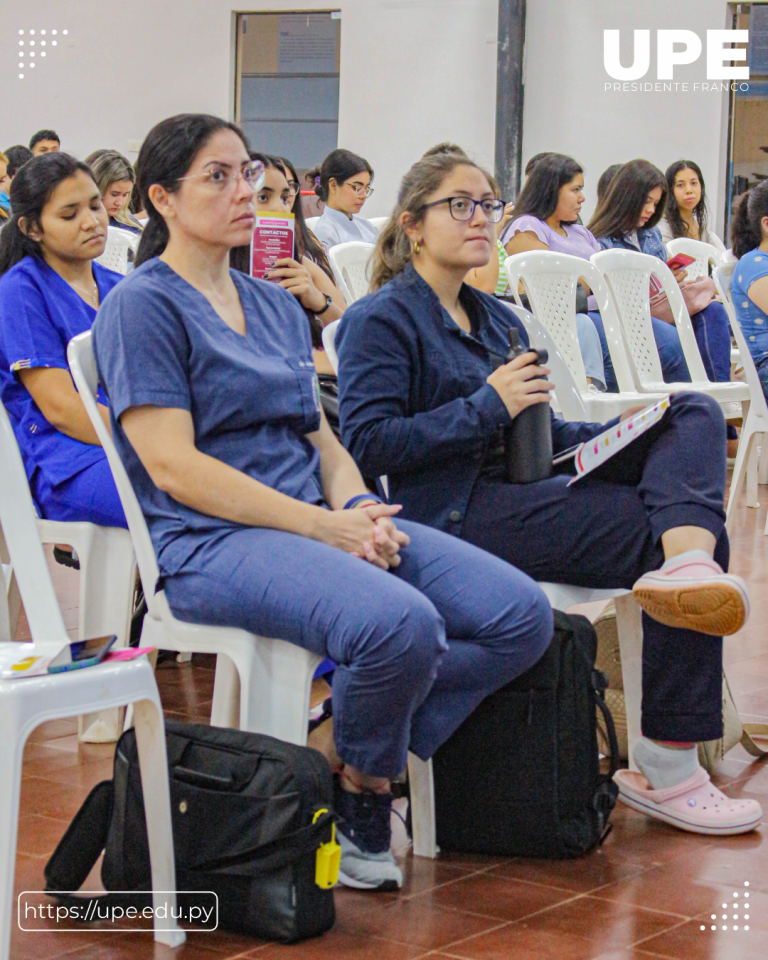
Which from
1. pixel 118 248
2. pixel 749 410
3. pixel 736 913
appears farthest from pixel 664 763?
pixel 118 248

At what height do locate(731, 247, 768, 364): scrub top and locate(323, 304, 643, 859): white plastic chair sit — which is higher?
locate(731, 247, 768, 364): scrub top

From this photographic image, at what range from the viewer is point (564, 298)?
4.40 m

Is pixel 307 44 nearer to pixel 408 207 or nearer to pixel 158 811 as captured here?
pixel 408 207

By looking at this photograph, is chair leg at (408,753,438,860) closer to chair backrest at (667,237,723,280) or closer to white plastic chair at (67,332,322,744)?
white plastic chair at (67,332,322,744)

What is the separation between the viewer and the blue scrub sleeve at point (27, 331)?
2.38 metres

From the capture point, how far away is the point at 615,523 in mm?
1985

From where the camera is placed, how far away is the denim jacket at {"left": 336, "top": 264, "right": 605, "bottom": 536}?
1991 millimetres

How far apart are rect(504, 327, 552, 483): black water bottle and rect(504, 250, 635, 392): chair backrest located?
7.03 ft

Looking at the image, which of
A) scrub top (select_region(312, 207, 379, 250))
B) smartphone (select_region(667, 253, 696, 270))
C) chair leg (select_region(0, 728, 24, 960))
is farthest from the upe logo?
chair leg (select_region(0, 728, 24, 960))

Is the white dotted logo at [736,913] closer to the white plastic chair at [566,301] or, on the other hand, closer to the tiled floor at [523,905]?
the tiled floor at [523,905]

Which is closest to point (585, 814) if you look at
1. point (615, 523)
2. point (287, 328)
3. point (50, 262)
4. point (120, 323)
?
point (615, 523)

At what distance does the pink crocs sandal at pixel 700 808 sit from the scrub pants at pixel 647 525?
0.09 meters

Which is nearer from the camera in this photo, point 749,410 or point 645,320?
point 749,410

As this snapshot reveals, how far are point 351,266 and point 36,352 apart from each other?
204cm
